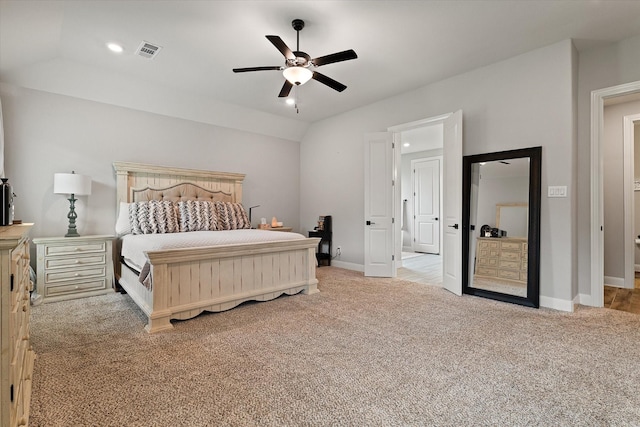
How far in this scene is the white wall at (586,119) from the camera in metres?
3.23

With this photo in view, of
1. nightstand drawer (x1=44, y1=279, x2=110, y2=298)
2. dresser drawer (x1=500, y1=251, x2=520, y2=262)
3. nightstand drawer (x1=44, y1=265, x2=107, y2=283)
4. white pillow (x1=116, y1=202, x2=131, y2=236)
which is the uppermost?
white pillow (x1=116, y1=202, x2=131, y2=236)

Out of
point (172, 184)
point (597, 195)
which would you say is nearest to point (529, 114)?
point (597, 195)

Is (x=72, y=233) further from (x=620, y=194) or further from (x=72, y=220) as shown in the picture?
(x=620, y=194)

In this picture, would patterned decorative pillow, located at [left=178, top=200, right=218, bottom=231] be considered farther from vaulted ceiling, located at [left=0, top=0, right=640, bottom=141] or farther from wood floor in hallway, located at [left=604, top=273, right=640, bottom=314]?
wood floor in hallway, located at [left=604, top=273, right=640, bottom=314]

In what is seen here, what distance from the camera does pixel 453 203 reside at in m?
3.93

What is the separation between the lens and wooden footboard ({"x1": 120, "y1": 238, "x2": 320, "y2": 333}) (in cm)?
270

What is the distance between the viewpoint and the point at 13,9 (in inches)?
97.5

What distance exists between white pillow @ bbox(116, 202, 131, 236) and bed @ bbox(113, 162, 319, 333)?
0.52 feet

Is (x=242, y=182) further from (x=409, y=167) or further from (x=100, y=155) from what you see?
(x=409, y=167)

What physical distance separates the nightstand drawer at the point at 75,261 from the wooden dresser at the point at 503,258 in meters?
4.63

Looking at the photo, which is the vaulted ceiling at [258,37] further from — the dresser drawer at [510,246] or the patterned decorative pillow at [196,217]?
the dresser drawer at [510,246]

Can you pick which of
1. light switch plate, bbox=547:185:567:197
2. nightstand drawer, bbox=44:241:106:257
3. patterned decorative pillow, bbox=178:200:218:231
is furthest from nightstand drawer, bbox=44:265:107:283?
light switch plate, bbox=547:185:567:197

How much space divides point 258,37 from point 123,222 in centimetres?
284

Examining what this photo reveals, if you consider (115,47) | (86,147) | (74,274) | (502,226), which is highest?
(115,47)
